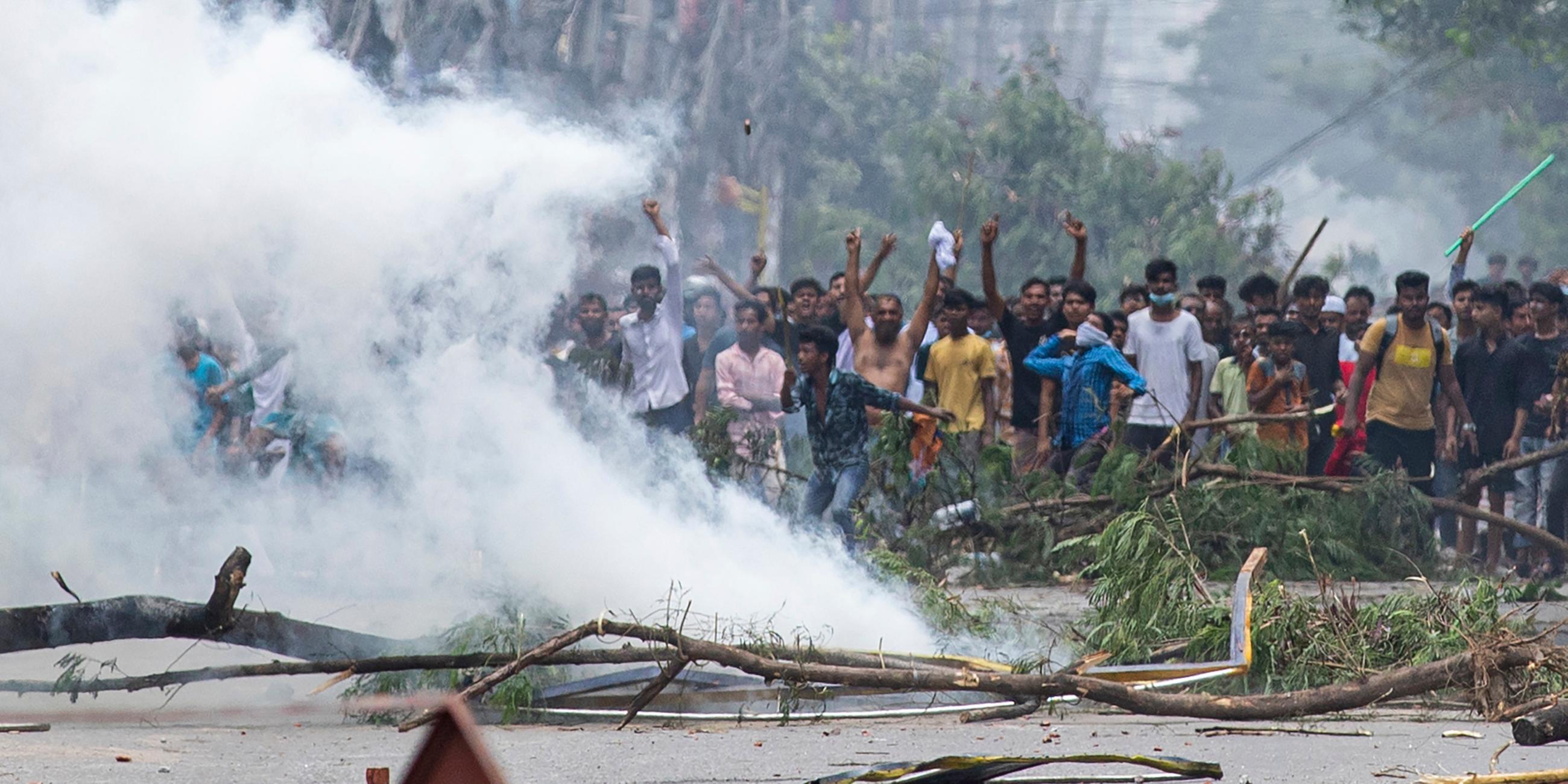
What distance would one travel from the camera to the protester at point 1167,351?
32.3 ft

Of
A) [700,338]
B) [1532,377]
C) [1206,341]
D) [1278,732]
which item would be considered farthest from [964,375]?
[1278,732]

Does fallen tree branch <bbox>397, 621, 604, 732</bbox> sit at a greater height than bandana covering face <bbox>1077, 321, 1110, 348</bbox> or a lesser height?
lesser

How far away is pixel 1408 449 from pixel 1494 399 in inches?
27.8

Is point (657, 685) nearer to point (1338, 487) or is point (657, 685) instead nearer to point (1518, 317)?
point (1338, 487)

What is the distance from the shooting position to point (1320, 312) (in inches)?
413

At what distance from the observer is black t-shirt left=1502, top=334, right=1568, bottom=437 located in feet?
33.0

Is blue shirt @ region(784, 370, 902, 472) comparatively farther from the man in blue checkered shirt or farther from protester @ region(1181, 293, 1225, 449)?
protester @ region(1181, 293, 1225, 449)

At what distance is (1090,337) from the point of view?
928cm

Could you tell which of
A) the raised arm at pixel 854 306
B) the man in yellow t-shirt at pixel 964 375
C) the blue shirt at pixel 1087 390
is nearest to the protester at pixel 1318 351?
the blue shirt at pixel 1087 390

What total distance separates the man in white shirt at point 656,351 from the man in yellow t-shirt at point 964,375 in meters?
1.42

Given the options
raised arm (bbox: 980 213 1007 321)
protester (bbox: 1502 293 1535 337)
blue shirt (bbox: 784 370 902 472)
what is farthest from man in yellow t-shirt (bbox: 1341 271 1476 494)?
blue shirt (bbox: 784 370 902 472)

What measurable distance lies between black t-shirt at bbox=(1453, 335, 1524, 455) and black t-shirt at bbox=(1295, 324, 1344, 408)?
26.5 inches

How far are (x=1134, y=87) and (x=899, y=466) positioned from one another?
27572mm

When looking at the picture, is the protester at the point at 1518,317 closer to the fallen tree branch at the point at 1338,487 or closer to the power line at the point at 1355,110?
the fallen tree branch at the point at 1338,487
